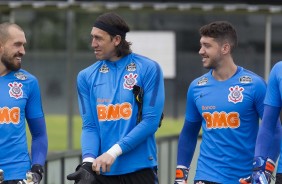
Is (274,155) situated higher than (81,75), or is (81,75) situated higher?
(81,75)

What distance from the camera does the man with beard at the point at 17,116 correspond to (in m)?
7.74

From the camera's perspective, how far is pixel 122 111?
7.81m

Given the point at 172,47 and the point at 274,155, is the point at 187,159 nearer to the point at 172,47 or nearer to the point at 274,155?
the point at 274,155

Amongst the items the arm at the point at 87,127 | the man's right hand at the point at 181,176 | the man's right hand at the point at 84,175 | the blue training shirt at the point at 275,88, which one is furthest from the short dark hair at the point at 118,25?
the blue training shirt at the point at 275,88

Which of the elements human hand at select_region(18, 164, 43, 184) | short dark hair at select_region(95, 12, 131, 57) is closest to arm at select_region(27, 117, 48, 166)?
human hand at select_region(18, 164, 43, 184)

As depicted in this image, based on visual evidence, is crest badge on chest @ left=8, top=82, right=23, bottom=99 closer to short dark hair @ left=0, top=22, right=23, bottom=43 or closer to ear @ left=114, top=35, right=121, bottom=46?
short dark hair @ left=0, top=22, right=23, bottom=43

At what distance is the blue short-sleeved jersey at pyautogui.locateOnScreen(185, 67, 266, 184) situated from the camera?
7871mm

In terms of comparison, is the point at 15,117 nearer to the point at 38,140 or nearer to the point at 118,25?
the point at 38,140

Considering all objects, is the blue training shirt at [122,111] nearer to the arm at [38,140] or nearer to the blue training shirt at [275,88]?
the arm at [38,140]

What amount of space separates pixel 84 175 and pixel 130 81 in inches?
31.2

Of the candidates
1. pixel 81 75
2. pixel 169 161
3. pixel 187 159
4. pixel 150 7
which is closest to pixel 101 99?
pixel 81 75

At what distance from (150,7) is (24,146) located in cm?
937

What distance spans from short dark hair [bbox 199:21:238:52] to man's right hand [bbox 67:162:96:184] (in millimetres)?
1367

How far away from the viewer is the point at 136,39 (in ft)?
58.0
